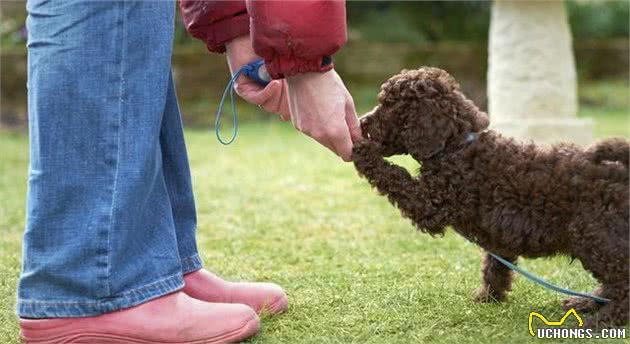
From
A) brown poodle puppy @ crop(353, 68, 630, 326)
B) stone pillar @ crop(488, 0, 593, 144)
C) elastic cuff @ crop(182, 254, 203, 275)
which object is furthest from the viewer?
stone pillar @ crop(488, 0, 593, 144)

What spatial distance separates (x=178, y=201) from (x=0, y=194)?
2.67 meters

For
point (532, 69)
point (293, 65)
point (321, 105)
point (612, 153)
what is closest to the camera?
point (293, 65)

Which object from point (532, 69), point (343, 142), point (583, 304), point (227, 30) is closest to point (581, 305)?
point (583, 304)

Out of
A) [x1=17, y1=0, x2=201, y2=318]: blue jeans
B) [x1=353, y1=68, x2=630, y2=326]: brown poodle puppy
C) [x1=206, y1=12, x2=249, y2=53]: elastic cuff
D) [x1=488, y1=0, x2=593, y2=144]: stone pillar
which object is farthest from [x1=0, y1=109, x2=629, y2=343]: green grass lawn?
[x1=488, y1=0, x2=593, y2=144]: stone pillar

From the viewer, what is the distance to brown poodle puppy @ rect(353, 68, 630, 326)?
2.57 metres

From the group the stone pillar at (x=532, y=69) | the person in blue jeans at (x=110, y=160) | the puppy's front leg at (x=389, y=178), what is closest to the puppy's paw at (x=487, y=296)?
the puppy's front leg at (x=389, y=178)

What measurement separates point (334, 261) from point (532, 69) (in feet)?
10.8

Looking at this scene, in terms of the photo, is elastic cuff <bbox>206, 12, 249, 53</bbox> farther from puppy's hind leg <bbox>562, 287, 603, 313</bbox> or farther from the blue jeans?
puppy's hind leg <bbox>562, 287, 603, 313</bbox>

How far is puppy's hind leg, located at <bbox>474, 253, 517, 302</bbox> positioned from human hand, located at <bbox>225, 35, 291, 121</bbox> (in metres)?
0.87

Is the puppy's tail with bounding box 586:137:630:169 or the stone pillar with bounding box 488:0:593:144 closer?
the puppy's tail with bounding box 586:137:630:169

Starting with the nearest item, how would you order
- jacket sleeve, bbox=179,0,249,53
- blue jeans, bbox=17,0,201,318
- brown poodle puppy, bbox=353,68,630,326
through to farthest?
blue jeans, bbox=17,0,201,318
brown poodle puppy, bbox=353,68,630,326
jacket sleeve, bbox=179,0,249,53

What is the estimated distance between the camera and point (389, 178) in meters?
2.75

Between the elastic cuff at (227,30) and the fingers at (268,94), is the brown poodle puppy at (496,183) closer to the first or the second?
the fingers at (268,94)

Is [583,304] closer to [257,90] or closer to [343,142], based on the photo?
[343,142]
